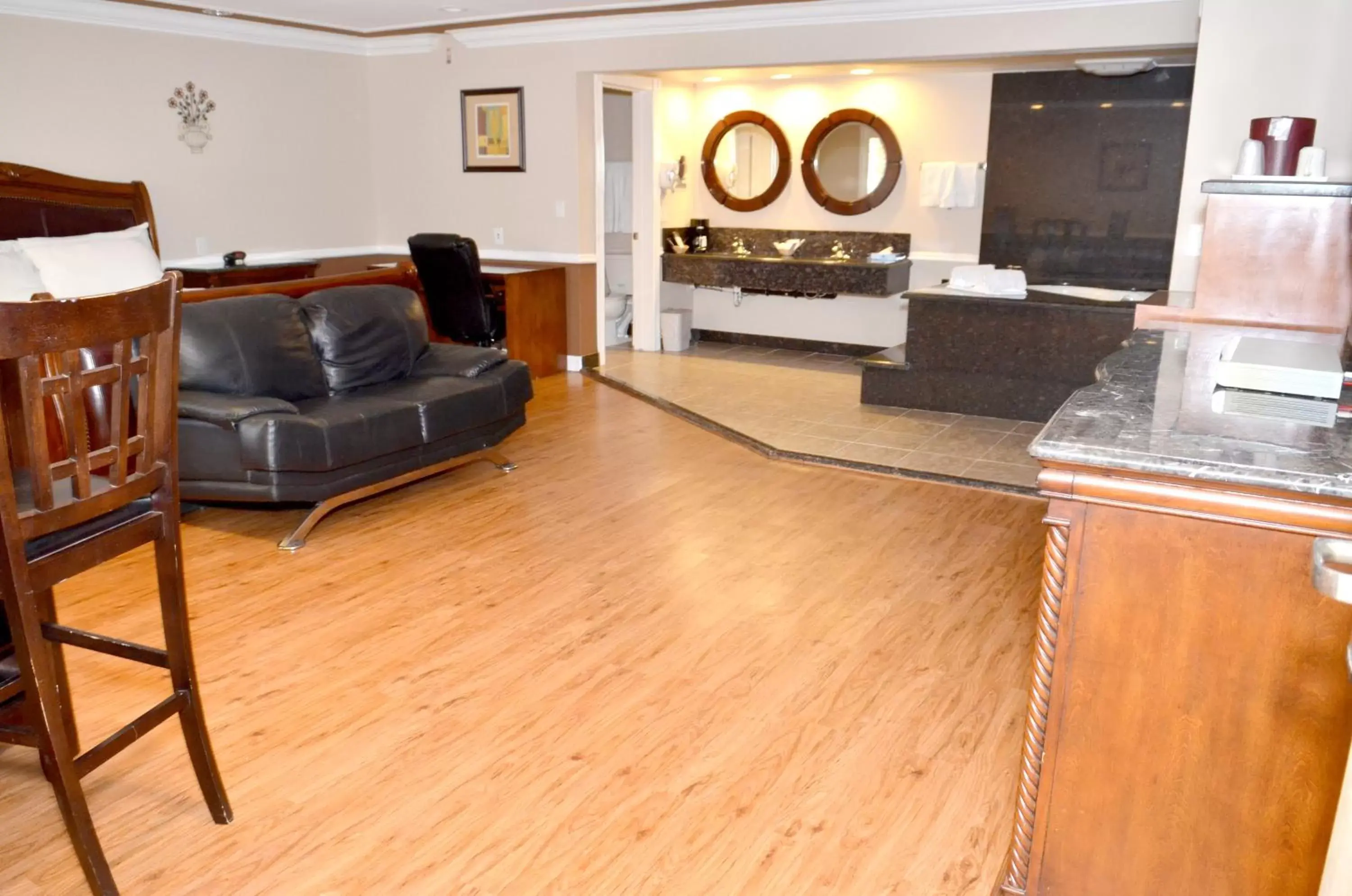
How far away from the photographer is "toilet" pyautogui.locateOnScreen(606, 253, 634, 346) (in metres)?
8.48

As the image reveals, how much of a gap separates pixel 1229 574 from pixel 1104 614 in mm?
210

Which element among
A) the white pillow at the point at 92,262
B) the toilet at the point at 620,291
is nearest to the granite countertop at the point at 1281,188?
the white pillow at the point at 92,262

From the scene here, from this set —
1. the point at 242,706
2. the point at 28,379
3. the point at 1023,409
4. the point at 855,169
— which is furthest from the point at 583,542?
the point at 855,169

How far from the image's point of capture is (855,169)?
7.80 m

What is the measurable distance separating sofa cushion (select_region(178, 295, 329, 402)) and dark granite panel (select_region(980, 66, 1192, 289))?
505cm

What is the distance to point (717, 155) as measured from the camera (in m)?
8.37

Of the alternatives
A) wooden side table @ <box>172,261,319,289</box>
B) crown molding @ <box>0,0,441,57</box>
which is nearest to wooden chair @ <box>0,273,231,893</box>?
wooden side table @ <box>172,261,319,289</box>

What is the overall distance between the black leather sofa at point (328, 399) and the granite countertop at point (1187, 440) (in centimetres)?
283

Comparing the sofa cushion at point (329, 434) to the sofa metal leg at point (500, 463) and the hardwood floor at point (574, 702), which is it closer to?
the hardwood floor at point (574, 702)

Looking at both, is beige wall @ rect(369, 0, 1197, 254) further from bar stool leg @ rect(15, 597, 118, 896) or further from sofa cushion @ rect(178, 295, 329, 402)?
bar stool leg @ rect(15, 597, 118, 896)

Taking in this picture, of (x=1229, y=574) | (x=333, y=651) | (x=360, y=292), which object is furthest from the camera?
(x=360, y=292)

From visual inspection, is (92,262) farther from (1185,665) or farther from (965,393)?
(1185,665)

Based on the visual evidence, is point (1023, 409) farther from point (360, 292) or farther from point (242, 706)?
point (242, 706)

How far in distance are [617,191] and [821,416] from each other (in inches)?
144
